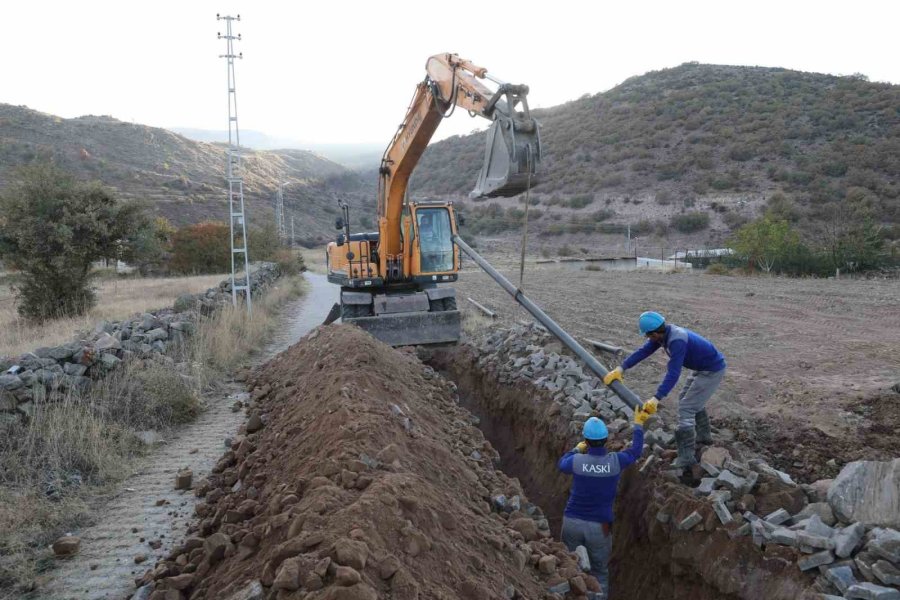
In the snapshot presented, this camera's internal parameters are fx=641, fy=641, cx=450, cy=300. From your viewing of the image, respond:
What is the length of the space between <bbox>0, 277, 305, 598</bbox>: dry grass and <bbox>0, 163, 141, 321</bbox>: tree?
832cm

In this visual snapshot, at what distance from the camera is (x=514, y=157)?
6938mm

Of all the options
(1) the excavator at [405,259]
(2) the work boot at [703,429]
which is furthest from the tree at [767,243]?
(2) the work boot at [703,429]

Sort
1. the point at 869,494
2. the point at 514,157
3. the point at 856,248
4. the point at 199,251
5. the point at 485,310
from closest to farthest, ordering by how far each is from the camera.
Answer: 1. the point at 869,494
2. the point at 514,157
3. the point at 485,310
4. the point at 856,248
5. the point at 199,251

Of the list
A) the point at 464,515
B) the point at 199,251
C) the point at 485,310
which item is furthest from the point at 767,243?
the point at 199,251

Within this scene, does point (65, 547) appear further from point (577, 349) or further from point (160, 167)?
point (160, 167)

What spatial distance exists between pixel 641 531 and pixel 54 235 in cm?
1592

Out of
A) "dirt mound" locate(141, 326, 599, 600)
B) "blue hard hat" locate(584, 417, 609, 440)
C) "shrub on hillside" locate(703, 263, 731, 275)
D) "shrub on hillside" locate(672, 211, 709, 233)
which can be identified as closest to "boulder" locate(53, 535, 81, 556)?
"dirt mound" locate(141, 326, 599, 600)

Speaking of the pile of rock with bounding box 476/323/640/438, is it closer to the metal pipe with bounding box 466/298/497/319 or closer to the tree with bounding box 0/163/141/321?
the metal pipe with bounding box 466/298/497/319

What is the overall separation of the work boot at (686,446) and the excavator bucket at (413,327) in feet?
21.4

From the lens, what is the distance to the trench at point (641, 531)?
17.4ft

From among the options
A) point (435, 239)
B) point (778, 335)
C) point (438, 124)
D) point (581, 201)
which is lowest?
point (778, 335)

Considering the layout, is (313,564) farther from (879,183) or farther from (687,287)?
(879,183)

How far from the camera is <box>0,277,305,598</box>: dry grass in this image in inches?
212

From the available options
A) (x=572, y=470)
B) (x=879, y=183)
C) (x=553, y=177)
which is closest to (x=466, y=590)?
(x=572, y=470)
